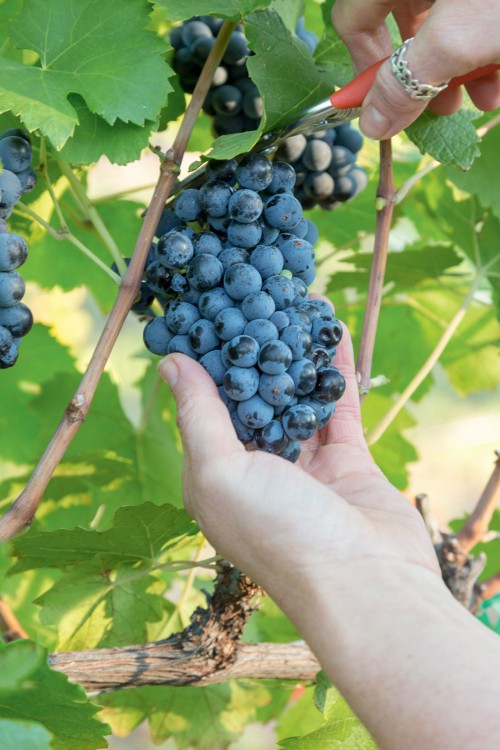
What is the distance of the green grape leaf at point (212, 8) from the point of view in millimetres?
1038

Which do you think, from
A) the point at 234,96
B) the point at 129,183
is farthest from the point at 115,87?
the point at 129,183

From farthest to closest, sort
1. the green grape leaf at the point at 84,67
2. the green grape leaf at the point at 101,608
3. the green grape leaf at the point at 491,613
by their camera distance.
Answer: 1. the green grape leaf at the point at 491,613
2. the green grape leaf at the point at 101,608
3. the green grape leaf at the point at 84,67

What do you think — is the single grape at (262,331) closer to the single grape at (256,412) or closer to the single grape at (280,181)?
the single grape at (256,412)

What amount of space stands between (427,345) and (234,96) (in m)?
0.78

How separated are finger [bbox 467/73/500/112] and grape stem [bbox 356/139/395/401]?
0.45ft

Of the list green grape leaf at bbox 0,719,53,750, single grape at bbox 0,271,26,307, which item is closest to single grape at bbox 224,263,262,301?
single grape at bbox 0,271,26,307

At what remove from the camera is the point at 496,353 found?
197 cm

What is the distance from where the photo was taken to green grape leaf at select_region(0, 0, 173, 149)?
0.99m

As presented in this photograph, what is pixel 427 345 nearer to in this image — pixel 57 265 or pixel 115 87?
pixel 57 265

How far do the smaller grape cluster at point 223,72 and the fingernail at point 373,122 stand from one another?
359mm

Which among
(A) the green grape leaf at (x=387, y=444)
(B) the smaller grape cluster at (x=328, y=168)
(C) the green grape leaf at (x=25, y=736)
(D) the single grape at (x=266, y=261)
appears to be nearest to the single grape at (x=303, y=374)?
(D) the single grape at (x=266, y=261)

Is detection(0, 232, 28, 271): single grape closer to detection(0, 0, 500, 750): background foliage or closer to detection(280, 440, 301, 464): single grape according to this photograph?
detection(0, 0, 500, 750): background foliage

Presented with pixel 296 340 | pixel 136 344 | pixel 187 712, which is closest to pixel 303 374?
pixel 296 340

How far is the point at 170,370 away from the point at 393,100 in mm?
420
